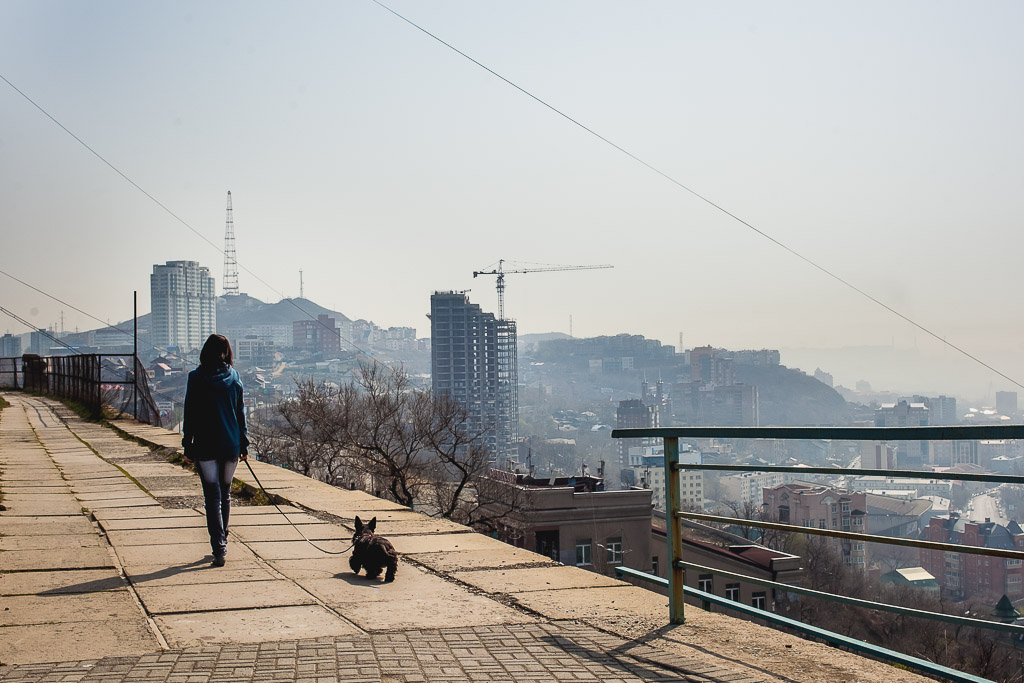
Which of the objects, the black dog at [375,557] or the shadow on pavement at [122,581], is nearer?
the shadow on pavement at [122,581]

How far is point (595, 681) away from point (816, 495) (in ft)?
30.7

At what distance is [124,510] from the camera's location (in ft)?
25.3

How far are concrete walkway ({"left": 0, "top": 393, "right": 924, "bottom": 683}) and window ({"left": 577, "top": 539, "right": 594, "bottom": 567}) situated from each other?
31.5 meters

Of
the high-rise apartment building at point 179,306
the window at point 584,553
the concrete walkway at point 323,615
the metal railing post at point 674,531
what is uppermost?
the high-rise apartment building at point 179,306

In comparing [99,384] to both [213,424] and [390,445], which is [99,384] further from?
[213,424]

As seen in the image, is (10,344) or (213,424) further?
(10,344)

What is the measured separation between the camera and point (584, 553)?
3894 cm

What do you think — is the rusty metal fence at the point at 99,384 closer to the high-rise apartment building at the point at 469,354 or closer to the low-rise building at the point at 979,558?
the low-rise building at the point at 979,558

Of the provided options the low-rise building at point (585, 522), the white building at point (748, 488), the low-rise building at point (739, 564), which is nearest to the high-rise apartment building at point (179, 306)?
the white building at point (748, 488)

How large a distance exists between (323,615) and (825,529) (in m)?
2.40

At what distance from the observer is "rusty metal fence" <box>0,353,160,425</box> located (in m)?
20.8

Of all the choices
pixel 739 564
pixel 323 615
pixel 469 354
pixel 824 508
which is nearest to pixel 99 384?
pixel 824 508

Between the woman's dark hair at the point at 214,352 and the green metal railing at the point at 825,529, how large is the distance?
2752 millimetres

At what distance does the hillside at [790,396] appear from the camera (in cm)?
8756
